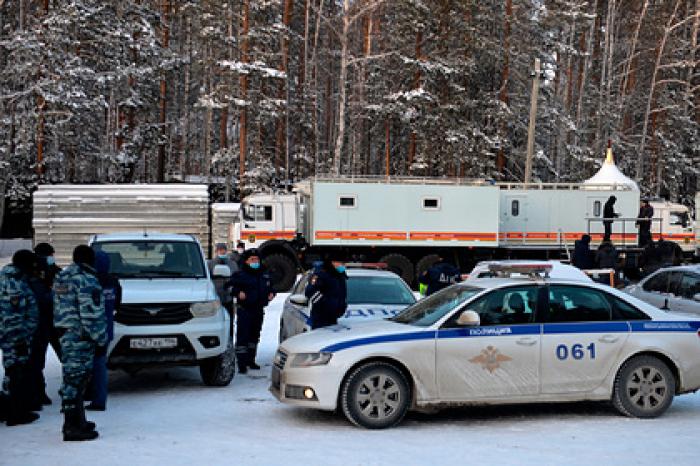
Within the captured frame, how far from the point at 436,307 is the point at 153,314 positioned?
123 inches

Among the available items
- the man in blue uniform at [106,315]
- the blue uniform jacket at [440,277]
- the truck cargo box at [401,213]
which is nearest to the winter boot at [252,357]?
the man in blue uniform at [106,315]

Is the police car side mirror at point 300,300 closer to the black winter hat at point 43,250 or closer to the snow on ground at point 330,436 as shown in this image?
the snow on ground at point 330,436

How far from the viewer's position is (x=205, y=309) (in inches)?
367

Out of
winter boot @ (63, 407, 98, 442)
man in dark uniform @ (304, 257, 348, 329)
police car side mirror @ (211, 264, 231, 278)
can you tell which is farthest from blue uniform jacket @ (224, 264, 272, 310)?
winter boot @ (63, 407, 98, 442)

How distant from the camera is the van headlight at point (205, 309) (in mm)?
9242

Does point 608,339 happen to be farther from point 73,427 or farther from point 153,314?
point 73,427

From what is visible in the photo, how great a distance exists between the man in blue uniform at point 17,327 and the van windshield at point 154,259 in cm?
244

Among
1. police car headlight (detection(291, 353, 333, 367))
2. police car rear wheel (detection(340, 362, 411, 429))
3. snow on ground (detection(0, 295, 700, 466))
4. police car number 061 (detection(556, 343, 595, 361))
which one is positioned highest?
police car number 061 (detection(556, 343, 595, 361))

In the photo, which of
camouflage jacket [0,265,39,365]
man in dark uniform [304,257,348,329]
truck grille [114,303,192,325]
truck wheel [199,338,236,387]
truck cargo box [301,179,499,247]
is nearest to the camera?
camouflage jacket [0,265,39,365]

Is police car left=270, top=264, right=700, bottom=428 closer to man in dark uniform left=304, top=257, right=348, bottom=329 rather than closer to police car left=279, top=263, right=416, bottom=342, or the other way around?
man in dark uniform left=304, top=257, right=348, bottom=329

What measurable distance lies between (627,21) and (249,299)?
43312mm

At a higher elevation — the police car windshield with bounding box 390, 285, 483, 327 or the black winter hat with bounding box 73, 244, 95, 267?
the black winter hat with bounding box 73, 244, 95, 267

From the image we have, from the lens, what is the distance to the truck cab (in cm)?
889

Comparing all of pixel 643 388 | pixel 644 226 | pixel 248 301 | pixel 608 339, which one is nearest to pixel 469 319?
pixel 608 339
